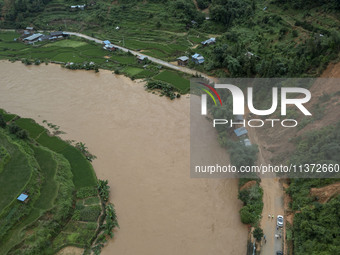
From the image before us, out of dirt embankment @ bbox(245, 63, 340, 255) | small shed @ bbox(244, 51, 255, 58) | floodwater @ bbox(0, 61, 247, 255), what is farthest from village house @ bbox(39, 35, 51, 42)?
dirt embankment @ bbox(245, 63, 340, 255)

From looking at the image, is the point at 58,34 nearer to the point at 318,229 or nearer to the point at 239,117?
the point at 239,117

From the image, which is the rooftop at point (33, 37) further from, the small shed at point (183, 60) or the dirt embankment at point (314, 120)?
the dirt embankment at point (314, 120)

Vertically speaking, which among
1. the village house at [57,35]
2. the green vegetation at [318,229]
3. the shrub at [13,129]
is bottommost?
the green vegetation at [318,229]

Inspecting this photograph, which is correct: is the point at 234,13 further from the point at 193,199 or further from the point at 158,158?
the point at 193,199

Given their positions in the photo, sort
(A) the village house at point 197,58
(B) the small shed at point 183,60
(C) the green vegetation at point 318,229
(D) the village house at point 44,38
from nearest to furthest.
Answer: (C) the green vegetation at point 318,229 → (A) the village house at point 197,58 → (B) the small shed at point 183,60 → (D) the village house at point 44,38

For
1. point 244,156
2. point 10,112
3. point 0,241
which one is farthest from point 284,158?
point 10,112

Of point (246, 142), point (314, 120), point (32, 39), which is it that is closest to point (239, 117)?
point (246, 142)

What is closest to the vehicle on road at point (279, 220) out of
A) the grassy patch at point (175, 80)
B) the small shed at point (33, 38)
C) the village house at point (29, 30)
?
the grassy patch at point (175, 80)
